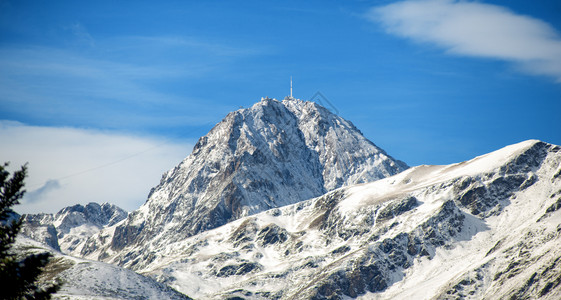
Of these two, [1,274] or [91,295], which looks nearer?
[1,274]

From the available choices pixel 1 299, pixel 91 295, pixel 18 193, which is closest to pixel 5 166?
pixel 18 193

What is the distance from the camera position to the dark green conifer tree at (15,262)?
38.0m

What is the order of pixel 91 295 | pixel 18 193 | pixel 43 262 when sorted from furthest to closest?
1. pixel 91 295
2. pixel 18 193
3. pixel 43 262

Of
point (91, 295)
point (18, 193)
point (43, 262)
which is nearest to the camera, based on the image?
point (43, 262)

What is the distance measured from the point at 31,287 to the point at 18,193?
4.80 m

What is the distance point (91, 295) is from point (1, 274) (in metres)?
160

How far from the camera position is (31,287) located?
3947cm

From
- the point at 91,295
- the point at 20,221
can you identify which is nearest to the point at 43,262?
the point at 20,221

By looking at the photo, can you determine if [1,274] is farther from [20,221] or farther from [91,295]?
[91,295]

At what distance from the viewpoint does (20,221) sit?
132 ft

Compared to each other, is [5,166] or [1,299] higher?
[5,166]

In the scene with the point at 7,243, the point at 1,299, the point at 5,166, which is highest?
the point at 5,166

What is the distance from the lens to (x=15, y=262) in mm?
38125

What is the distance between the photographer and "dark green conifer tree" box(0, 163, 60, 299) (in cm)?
3797
